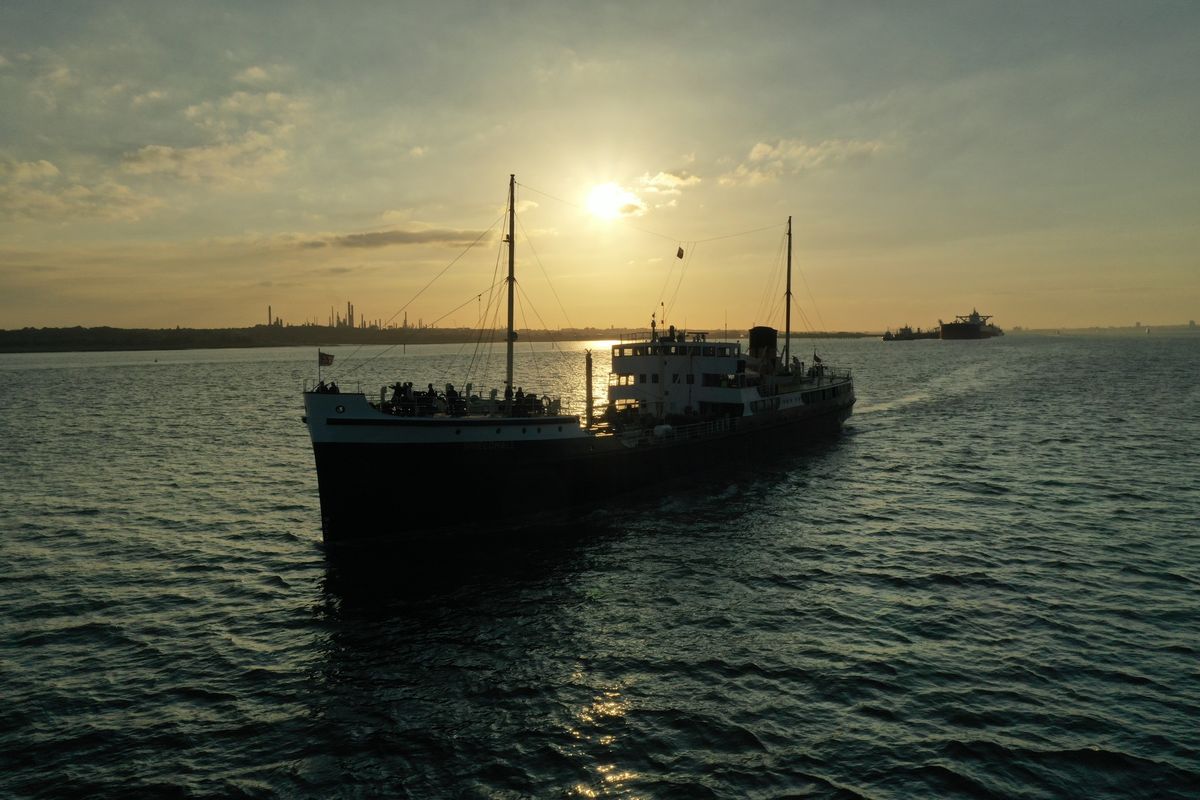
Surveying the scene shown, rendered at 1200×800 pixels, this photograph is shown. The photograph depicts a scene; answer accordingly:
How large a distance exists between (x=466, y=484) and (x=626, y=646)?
1139cm

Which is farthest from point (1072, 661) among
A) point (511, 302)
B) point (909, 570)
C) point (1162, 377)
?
point (1162, 377)

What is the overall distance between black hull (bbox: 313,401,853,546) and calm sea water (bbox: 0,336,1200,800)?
23.9 inches

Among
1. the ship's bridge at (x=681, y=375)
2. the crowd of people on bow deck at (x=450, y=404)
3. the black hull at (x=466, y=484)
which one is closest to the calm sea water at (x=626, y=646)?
the black hull at (x=466, y=484)

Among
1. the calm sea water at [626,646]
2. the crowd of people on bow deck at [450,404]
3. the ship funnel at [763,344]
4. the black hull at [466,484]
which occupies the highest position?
the ship funnel at [763,344]

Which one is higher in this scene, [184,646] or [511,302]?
[511,302]

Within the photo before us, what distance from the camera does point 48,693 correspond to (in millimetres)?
14359

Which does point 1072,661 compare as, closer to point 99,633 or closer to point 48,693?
point 48,693

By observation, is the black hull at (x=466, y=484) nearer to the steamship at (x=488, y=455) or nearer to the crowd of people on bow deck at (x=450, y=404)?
the steamship at (x=488, y=455)

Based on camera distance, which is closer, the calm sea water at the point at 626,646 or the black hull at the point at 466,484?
the calm sea water at the point at 626,646

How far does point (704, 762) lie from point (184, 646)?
530 inches

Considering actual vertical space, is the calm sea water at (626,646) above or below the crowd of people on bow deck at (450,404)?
below

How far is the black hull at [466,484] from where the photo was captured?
949 inches

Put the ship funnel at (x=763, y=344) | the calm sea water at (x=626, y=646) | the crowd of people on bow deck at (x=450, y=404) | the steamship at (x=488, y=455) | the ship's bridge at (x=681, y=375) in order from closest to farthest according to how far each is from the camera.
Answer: the calm sea water at (x=626, y=646), the steamship at (x=488, y=455), the crowd of people on bow deck at (x=450, y=404), the ship's bridge at (x=681, y=375), the ship funnel at (x=763, y=344)

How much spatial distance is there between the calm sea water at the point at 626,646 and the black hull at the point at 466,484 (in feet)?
1.99
